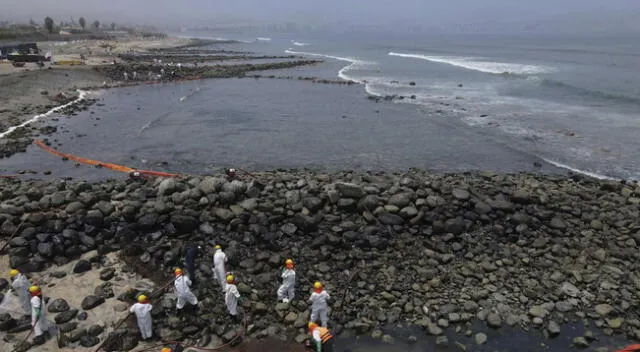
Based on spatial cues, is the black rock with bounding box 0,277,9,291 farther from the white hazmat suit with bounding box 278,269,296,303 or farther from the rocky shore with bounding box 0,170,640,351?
the white hazmat suit with bounding box 278,269,296,303

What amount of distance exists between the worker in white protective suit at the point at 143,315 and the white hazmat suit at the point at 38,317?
7.07 feet

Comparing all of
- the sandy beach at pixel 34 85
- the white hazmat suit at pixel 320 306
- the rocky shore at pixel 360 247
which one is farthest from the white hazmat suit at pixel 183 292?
the sandy beach at pixel 34 85

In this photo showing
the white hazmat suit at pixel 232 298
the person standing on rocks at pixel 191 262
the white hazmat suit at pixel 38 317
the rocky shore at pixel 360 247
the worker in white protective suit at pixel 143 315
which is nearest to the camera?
the white hazmat suit at pixel 38 317

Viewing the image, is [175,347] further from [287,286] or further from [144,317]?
[287,286]

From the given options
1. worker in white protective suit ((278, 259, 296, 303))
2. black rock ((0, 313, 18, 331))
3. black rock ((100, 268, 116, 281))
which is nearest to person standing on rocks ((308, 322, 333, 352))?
worker in white protective suit ((278, 259, 296, 303))

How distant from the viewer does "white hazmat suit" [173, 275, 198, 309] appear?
11438 mm

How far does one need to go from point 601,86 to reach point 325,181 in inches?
1872

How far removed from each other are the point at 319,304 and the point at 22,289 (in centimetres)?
780

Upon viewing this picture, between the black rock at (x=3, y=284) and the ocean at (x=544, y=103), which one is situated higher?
the ocean at (x=544, y=103)

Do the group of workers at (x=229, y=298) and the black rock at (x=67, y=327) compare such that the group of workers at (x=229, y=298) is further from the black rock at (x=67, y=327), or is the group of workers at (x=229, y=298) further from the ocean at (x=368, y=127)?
the ocean at (x=368, y=127)

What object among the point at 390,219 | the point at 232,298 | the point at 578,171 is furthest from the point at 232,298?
the point at 578,171

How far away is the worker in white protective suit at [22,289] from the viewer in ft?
37.7

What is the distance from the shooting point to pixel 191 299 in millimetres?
11695

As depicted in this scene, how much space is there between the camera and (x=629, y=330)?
37.1 ft
